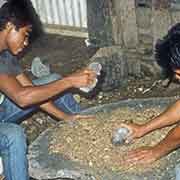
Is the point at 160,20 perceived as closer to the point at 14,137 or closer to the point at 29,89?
the point at 29,89

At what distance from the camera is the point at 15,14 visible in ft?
12.7

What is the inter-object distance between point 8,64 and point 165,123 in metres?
1.22

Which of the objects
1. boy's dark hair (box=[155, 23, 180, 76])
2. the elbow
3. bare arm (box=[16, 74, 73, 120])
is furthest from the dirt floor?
boy's dark hair (box=[155, 23, 180, 76])

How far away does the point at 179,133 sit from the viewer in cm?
348

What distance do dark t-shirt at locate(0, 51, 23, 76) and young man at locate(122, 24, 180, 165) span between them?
3.09ft

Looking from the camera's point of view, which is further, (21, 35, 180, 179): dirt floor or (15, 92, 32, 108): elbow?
(21, 35, 180, 179): dirt floor

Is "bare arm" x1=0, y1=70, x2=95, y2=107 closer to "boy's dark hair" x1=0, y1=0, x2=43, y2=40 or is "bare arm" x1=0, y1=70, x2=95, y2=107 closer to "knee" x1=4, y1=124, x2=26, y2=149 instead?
"knee" x1=4, y1=124, x2=26, y2=149

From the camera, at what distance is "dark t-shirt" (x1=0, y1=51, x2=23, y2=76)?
402cm

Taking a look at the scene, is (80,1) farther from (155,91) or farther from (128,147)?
(128,147)

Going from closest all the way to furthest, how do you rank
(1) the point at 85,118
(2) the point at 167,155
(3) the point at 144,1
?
(2) the point at 167,155
(1) the point at 85,118
(3) the point at 144,1

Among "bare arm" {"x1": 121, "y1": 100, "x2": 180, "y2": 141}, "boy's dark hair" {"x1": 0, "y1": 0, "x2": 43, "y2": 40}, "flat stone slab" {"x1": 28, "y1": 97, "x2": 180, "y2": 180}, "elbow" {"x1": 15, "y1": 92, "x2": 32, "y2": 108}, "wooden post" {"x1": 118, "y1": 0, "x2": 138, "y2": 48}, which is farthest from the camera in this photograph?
"wooden post" {"x1": 118, "y1": 0, "x2": 138, "y2": 48}

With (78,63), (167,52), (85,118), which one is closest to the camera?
(167,52)

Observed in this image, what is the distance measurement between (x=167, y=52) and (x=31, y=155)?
1.12m

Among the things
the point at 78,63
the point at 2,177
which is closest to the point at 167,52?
the point at 2,177
